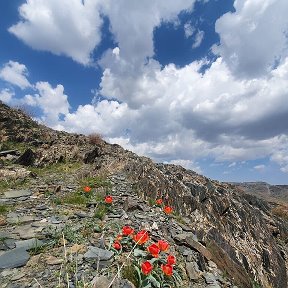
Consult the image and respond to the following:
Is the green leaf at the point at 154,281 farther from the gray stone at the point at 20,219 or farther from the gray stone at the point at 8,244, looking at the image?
the gray stone at the point at 20,219

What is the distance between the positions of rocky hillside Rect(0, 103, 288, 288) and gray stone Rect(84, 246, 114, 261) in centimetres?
2

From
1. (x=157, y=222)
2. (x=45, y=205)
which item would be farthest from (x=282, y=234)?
(x=45, y=205)

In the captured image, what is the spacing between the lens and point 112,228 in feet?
27.9

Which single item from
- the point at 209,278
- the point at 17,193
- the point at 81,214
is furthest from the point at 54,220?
the point at 17,193

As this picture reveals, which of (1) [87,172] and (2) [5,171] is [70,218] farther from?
(2) [5,171]

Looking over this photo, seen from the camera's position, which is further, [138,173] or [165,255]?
[138,173]

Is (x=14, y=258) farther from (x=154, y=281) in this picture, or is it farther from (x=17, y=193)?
(x=17, y=193)

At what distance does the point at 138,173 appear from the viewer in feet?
55.4

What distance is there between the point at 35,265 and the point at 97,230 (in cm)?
217

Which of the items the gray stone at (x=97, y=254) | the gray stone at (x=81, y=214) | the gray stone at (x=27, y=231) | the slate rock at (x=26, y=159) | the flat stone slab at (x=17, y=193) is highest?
the slate rock at (x=26, y=159)

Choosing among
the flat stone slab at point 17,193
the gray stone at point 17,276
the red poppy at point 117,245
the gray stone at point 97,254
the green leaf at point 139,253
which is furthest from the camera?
the flat stone slab at point 17,193

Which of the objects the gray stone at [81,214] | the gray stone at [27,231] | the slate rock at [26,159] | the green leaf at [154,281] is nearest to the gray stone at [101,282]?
the green leaf at [154,281]

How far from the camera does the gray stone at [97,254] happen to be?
6436mm

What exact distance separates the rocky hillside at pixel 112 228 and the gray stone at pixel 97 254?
0.02 meters
